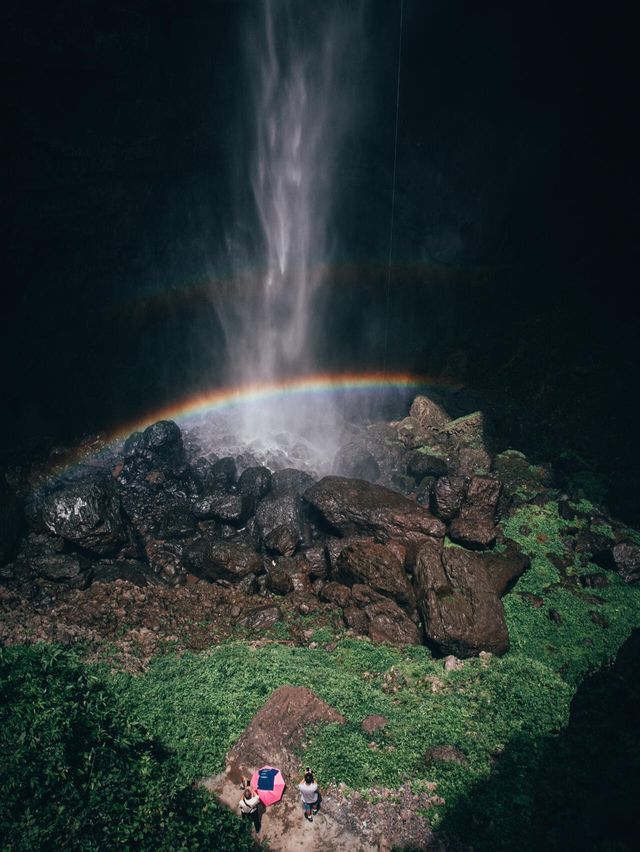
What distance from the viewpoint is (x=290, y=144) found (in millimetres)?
21156

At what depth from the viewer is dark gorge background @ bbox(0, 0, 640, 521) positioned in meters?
15.9

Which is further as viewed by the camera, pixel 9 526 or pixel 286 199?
pixel 286 199

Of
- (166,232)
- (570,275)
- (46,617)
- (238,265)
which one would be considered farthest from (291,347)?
(46,617)

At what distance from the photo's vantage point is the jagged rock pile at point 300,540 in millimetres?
11344

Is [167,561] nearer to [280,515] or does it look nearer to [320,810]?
[280,515]

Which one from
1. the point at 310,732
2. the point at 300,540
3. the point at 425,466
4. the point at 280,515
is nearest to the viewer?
the point at 310,732

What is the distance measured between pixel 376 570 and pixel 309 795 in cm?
522

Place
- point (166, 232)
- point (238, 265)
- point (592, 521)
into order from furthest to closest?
point (238, 265) < point (166, 232) < point (592, 521)

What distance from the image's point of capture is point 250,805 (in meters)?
7.11

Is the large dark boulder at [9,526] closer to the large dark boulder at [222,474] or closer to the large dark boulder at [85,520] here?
the large dark boulder at [85,520]

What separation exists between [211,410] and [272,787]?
1812 centimetres

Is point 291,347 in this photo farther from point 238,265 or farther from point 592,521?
point 592,521

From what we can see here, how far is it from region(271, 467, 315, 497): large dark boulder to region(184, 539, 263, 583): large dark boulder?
2994 millimetres

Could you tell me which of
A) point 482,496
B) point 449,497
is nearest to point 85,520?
point 449,497
